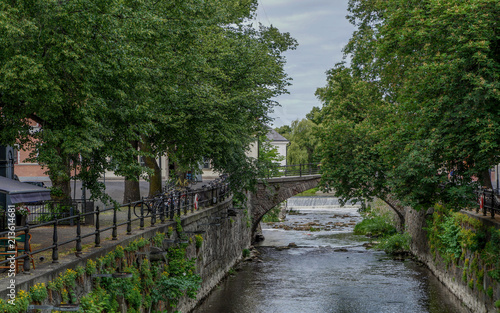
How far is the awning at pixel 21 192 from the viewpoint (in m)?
9.33

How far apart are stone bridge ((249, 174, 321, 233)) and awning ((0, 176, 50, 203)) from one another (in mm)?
24887

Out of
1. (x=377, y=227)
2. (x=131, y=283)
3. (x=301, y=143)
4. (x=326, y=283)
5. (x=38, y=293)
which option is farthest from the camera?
(x=301, y=143)

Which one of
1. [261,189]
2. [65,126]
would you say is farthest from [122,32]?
[261,189]

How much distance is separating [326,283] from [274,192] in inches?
515

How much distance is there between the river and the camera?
62.5 ft

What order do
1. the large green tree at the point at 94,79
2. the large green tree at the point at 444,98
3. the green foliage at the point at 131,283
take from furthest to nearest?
the large green tree at the point at 444,98, the large green tree at the point at 94,79, the green foliage at the point at 131,283

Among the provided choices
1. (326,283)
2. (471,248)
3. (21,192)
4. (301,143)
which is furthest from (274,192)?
(301,143)

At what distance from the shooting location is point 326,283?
2328cm

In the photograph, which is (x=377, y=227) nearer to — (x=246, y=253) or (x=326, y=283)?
(x=246, y=253)

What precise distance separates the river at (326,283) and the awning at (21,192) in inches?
366

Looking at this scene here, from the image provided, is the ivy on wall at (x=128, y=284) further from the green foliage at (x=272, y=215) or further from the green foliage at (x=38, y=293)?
the green foliage at (x=272, y=215)

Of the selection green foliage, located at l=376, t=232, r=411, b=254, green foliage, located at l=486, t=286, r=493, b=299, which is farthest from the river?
green foliage, located at l=486, t=286, r=493, b=299

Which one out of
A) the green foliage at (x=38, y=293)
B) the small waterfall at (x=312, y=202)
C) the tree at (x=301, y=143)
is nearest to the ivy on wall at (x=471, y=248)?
the green foliage at (x=38, y=293)

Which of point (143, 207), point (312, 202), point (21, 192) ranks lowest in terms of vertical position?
point (312, 202)
